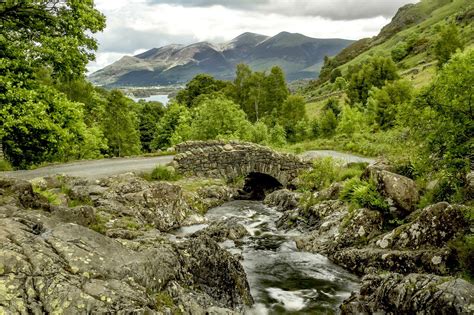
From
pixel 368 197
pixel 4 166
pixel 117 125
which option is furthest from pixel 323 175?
pixel 117 125

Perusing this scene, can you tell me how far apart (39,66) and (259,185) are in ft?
72.1

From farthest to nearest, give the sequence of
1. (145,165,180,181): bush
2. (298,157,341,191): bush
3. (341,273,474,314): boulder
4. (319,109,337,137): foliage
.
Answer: (319,109,337,137): foliage, (298,157,341,191): bush, (145,165,180,181): bush, (341,273,474,314): boulder

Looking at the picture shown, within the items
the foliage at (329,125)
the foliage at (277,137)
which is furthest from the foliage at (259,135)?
the foliage at (329,125)

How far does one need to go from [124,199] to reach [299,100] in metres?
66.5

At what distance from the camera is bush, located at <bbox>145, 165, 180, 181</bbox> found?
24.3 metres

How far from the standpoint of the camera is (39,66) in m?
15.9

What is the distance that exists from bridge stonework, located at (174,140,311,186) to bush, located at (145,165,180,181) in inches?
45.6

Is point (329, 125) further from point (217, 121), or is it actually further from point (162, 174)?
point (162, 174)

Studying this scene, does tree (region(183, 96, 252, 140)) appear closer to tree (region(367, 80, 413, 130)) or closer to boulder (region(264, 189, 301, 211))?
boulder (region(264, 189, 301, 211))

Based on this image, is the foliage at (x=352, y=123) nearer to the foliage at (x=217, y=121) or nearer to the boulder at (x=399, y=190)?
the foliage at (x=217, y=121)

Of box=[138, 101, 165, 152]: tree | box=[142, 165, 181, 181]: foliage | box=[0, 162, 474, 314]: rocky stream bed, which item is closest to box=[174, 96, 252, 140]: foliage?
box=[142, 165, 181, 181]: foliage

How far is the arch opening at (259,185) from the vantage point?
32150mm

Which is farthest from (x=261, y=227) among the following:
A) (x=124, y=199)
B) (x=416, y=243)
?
(x=416, y=243)

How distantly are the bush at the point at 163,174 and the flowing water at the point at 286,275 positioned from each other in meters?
5.95
